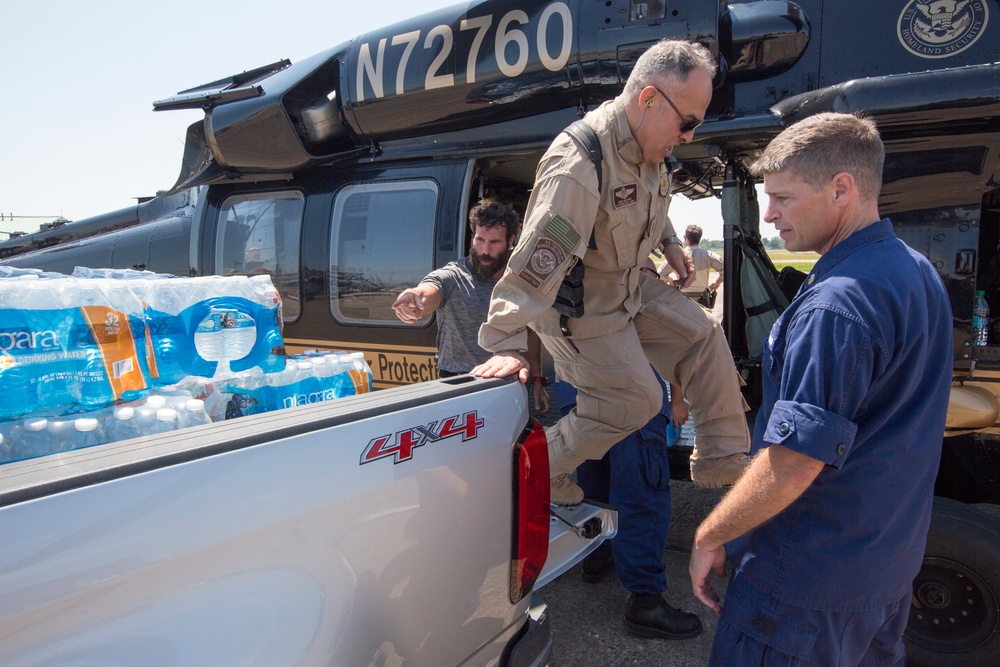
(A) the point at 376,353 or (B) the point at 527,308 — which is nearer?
(B) the point at 527,308

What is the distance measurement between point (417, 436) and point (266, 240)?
325 centimetres

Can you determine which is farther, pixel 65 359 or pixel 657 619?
pixel 657 619

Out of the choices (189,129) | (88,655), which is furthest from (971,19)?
(189,129)

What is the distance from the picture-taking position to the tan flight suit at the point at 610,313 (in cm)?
219

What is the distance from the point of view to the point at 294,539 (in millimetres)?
1247

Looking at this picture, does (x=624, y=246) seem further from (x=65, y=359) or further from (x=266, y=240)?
(x=266, y=240)

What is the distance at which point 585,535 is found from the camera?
2.34 metres

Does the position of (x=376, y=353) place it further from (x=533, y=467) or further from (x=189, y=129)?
(x=533, y=467)

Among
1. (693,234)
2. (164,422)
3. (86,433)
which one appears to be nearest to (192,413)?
(164,422)

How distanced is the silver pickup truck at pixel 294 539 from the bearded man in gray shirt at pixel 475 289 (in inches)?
62.7

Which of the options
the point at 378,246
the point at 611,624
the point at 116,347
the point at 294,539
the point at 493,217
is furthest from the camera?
the point at 378,246

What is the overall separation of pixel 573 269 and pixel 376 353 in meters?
1.87

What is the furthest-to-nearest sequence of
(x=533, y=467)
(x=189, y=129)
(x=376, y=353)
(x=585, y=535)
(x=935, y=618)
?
(x=189, y=129)
(x=376, y=353)
(x=935, y=618)
(x=585, y=535)
(x=533, y=467)

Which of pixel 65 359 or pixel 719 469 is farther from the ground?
pixel 65 359
